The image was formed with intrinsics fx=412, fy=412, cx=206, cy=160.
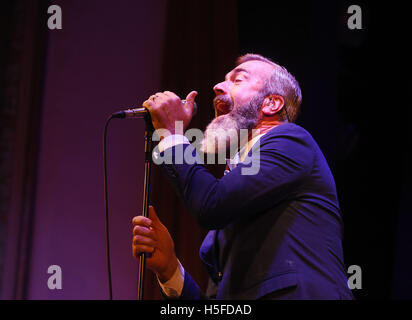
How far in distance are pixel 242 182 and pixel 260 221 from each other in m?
0.16

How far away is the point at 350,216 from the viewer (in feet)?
7.16

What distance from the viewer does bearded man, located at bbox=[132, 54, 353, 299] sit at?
1.04 meters

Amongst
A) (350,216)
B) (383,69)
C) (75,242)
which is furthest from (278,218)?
(75,242)

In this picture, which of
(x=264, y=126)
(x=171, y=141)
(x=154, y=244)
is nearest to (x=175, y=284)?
(x=154, y=244)

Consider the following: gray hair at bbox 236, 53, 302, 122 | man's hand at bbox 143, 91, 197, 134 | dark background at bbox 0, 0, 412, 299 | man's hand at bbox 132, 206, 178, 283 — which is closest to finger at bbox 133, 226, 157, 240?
man's hand at bbox 132, 206, 178, 283

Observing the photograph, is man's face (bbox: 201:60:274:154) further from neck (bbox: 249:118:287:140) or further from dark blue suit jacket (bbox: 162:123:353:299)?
dark blue suit jacket (bbox: 162:123:353:299)

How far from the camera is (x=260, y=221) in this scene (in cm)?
115

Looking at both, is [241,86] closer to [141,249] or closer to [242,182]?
[242,182]

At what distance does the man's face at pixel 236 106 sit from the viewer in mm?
1488

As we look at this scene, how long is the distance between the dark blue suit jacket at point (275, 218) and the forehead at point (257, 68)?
422mm

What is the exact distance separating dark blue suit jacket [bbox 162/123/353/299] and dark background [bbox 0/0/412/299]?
104 cm

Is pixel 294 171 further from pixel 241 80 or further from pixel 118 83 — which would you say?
pixel 118 83
